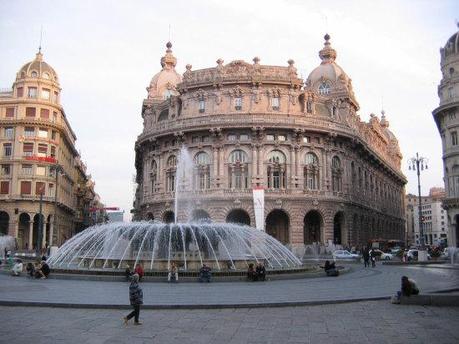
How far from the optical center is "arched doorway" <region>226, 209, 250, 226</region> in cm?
5116

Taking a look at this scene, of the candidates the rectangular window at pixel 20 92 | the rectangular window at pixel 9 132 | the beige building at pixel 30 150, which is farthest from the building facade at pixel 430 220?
the rectangular window at pixel 9 132

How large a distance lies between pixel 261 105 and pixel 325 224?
45.4 ft

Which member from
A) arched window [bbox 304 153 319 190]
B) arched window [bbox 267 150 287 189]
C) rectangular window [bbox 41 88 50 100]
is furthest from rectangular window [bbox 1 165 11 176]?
arched window [bbox 304 153 319 190]

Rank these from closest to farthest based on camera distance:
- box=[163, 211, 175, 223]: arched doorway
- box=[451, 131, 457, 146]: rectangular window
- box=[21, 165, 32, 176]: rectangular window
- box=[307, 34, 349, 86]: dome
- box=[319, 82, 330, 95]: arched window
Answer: box=[451, 131, 457, 146]: rectangular window < box=[163, 211, 175, 223]: arched doorway < box=[21, 165, 32, 176]: rectangular window < box=[319, 82, 330, 95]: arched window < box=[307, 34, 349, 86]: dome

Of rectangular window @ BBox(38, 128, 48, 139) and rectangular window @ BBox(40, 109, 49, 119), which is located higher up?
rectangular window @ BBox(40, 109, 49, 119)

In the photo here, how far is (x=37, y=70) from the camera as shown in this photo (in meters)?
64.4

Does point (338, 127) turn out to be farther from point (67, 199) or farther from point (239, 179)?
point (67, 199)

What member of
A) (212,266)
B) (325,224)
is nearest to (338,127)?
(325,224)

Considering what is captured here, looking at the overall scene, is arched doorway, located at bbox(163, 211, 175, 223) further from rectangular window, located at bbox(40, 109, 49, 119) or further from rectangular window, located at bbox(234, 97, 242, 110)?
rectangular window, located at bbox(40, 109, 49, 119)

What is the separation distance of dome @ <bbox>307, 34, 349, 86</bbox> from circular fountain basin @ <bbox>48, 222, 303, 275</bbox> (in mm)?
46909

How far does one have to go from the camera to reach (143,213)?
189 ft

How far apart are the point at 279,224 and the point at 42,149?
3140 cm

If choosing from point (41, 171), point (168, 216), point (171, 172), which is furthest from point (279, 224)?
point (41, 171)

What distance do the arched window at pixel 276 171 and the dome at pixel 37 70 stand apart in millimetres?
32239
